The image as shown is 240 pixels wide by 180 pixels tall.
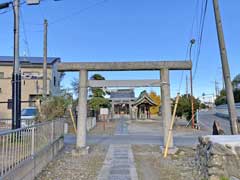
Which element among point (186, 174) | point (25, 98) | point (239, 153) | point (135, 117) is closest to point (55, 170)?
point (186, 174)

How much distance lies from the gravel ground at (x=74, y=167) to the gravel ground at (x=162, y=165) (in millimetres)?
1173

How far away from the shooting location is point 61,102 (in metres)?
12.4

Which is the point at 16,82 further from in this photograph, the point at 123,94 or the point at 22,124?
the point at 123,94

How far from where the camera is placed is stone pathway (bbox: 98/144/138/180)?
659cm

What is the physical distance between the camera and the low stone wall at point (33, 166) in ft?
15.9

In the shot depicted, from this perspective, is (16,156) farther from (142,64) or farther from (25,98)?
(25,98)

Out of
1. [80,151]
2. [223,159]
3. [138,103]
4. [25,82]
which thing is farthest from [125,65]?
[138,103]

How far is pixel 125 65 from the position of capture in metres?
Result: 10.1

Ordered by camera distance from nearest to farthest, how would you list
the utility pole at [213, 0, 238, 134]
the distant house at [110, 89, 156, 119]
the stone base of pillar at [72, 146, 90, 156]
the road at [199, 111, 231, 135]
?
the utility pole at [213, 0, 238, 134]
the stone base of pillar at [72, 146, 90, 156]
the road at [199, 111, 231, 135]
the distant house at [110, 89, 156, 119]

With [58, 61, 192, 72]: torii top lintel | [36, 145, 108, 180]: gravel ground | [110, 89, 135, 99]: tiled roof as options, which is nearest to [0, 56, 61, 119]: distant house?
[110, 89, 135, 99]: tiled roof

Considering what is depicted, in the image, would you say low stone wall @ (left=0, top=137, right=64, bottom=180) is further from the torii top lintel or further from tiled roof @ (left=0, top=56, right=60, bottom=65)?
tiled roof @ (left=0, top=56, right=60, bottom=65)

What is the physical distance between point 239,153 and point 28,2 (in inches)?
405

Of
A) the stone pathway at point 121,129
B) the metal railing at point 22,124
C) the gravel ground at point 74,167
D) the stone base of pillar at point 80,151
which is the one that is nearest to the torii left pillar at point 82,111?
the stone base of pillar at point 80,151

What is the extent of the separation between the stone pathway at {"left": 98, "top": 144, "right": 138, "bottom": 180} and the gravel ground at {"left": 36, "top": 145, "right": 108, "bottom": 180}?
0.66 ft
